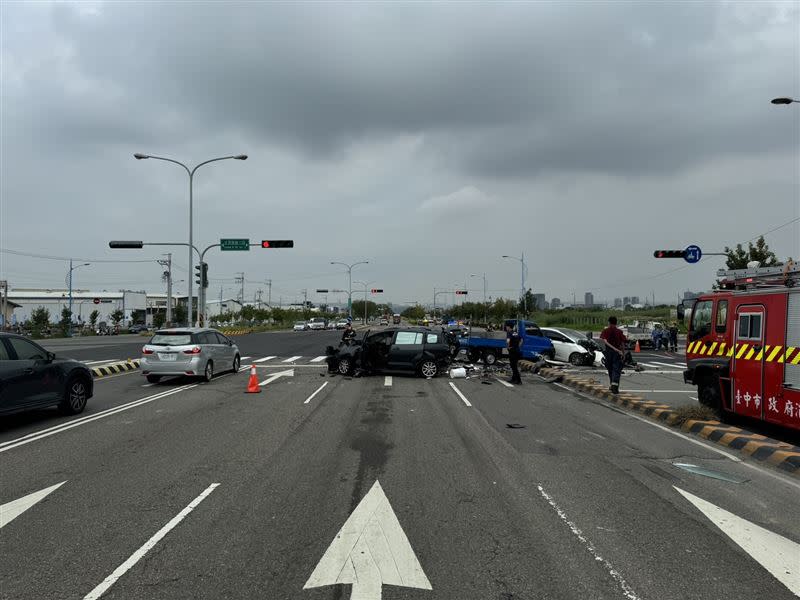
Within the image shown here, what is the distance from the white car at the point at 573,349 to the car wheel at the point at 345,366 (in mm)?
10162

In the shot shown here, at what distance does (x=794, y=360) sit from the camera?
820 cm

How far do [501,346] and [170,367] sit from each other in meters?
12.4

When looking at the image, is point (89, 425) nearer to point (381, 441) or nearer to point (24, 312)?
point (381, 441)

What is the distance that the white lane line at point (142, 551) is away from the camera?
3664 mm

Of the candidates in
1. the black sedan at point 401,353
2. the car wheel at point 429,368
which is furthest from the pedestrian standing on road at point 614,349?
the car wheel at point 429,368

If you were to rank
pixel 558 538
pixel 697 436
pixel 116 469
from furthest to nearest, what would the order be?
pixel 697 436 < pixel 116 469 < pixel 558 538

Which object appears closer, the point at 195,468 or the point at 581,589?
the point at 581,589

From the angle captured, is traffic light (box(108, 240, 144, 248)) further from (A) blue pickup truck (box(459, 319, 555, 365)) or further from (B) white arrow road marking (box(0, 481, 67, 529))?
(B) white arrow road marking (box(0, 481, 67, 529))

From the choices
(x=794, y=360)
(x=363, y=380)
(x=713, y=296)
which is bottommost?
(x=363, y=380)

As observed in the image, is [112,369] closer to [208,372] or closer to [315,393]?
Answer: [208,372]

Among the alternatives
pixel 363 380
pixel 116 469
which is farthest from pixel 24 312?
pixel 116 469

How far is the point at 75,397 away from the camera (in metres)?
10.4

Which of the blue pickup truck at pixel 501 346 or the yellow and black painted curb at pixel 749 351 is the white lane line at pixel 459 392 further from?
the blue pickup truck at pixel 501 346

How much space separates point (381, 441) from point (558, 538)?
13.1 ft
